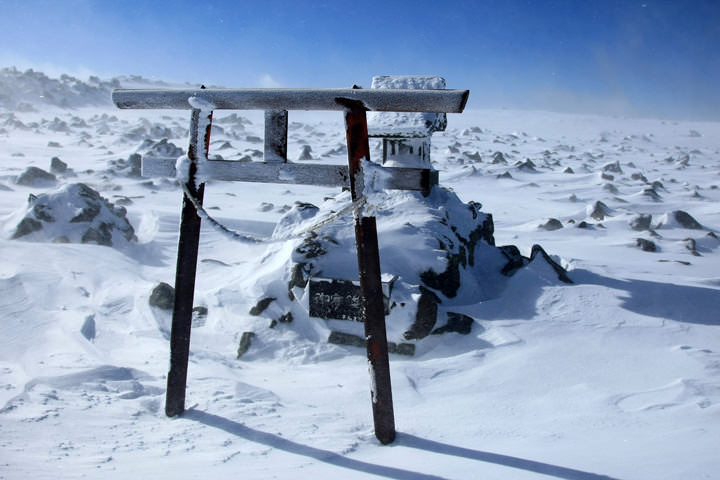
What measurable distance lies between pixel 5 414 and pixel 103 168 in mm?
11982

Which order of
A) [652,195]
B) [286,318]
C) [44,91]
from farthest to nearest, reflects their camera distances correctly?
[44,91] < [652,195] < [286,318]

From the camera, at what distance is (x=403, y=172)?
2.44 meters

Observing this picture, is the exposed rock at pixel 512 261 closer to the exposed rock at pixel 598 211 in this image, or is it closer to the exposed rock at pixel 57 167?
the exposed rock at pixel 598 211

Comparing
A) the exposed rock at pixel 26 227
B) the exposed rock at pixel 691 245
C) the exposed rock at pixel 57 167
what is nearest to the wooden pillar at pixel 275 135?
the exposed rock at pixel 26 227

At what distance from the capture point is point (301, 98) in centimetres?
256

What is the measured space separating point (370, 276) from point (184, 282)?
1.09 metres

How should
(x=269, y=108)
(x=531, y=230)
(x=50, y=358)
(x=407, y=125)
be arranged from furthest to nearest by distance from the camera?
(x=531, y=230) < (x=407, y=125) < (x=50, y=358) < (x=269, y=108)

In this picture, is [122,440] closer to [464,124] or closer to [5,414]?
[5,414]

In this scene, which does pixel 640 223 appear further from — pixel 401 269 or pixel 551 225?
pixel 401 269

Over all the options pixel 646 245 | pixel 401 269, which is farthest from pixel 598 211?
pixel 401 269

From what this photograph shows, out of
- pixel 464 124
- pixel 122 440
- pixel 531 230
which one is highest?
pixel 464 124

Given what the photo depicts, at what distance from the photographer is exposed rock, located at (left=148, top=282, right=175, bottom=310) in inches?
188

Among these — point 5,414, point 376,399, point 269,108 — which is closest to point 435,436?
point 376,399

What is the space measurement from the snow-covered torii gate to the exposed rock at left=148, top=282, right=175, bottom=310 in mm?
2033
